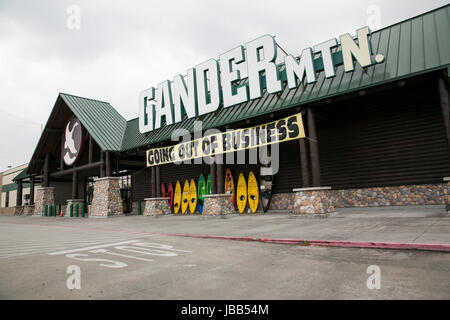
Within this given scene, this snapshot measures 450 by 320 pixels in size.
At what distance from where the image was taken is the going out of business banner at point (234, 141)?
12641 mm

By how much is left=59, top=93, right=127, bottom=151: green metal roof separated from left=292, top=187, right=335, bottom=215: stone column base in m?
15.2

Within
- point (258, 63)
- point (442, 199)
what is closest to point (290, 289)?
point (442, 199)

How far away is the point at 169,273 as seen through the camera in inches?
181

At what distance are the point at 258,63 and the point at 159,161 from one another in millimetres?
8672

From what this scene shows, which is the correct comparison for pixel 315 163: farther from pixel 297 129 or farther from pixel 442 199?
pixel 442 199

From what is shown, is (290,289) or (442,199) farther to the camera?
(442,199)

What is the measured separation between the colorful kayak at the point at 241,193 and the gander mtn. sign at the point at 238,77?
4.61 m

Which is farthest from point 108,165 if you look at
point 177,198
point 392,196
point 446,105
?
point 446,105

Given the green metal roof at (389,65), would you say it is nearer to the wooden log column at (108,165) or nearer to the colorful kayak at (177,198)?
the colorful kayak at (177,198)

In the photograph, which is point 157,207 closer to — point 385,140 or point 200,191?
point 200,191

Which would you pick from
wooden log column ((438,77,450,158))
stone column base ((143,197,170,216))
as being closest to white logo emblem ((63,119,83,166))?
stone column base ((143,197,170,216))

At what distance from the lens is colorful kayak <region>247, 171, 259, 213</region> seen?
16.7m

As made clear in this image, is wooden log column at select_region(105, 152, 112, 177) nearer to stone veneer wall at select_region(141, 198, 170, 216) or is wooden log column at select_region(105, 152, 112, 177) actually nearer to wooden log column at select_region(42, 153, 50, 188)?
stone veneer wall at select_region(141, 198, 170, 216)
